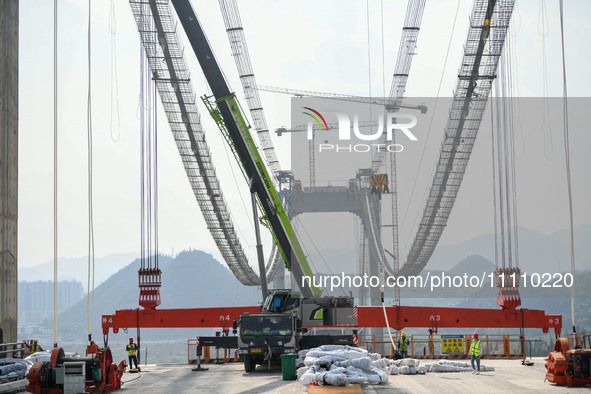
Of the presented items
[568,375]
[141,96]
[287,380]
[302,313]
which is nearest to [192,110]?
[141,96]

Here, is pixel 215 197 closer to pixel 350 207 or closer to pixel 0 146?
pixel 0 146

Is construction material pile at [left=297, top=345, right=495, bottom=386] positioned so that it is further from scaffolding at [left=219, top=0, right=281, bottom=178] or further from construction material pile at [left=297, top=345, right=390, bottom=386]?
scaffolding at [left=219, top=0, right=281, bottom=178]

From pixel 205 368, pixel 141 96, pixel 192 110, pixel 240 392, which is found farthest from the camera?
pixel 192 110

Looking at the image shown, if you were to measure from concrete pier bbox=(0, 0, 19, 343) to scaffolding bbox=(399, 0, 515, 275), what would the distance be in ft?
86.3

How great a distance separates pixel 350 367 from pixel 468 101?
3012cm

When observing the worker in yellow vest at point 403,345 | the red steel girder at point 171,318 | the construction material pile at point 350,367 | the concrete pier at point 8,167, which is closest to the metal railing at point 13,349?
the concrete pier at point 8,167

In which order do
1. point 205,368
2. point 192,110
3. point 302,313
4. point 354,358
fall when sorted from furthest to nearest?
point 192,110
point 302,313
point 205,368
point 354,358

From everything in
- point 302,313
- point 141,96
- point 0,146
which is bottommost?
point 302,313

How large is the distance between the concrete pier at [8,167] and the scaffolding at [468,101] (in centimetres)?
2630

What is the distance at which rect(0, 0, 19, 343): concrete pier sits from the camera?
1065 inches

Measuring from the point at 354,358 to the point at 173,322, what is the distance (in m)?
14.2

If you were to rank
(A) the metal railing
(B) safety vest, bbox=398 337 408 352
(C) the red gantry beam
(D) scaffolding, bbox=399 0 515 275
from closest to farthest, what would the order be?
1. (A) the metal railing
2. (B) safety vest, bbox=398 337 408 352
3. (C) the red gantry beam
4. (D) scaffolding, bbox=399 0 515 275

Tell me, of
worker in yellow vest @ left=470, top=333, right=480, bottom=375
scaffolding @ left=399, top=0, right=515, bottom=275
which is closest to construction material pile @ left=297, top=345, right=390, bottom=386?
worker in yellow vest @ left=470, top=333, right=480, bottom=375

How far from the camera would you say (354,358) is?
24.0 meters
